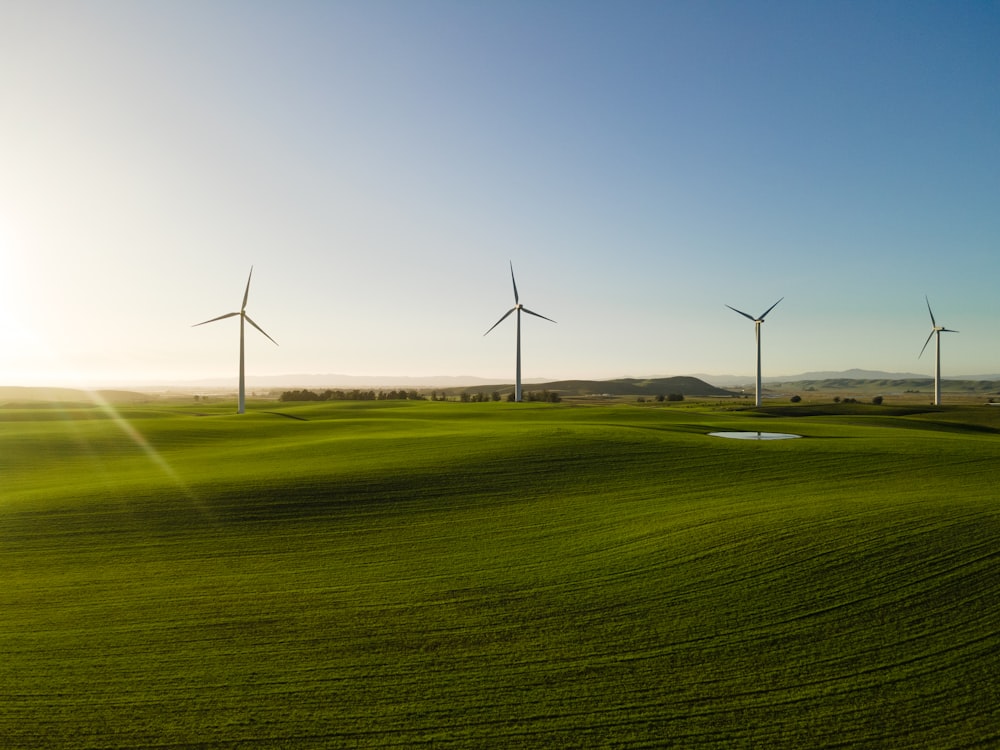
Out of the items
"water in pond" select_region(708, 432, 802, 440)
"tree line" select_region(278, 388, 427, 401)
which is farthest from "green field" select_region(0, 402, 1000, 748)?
"tree line" select_region(278, 388, 427, 401)

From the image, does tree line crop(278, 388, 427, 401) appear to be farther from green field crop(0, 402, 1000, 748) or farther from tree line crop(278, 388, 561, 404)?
green field crop(0, 402, 1000, 748)

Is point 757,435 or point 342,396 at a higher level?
point 342,396

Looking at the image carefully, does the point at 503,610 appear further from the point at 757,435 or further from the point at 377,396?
the point at 377,396

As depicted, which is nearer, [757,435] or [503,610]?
[503,610]

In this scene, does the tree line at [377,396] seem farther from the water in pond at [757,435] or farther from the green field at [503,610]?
the green field at [503,610]

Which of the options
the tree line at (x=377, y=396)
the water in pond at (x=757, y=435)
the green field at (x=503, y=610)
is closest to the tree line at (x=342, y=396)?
the tree line at (x=377, y=396)

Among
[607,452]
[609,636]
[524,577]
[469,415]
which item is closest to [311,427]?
[469,415]

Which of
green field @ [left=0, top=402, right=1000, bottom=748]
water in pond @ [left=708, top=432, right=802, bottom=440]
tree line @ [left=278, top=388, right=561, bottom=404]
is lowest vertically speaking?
Answer: green field @ [left=0, top=402, right=1000, bottom=748]

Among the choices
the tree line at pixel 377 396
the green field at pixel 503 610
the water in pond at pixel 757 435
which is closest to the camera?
the green field at pixel 503 610

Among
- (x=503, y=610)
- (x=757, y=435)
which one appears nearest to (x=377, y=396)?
(x=757, y=435)
